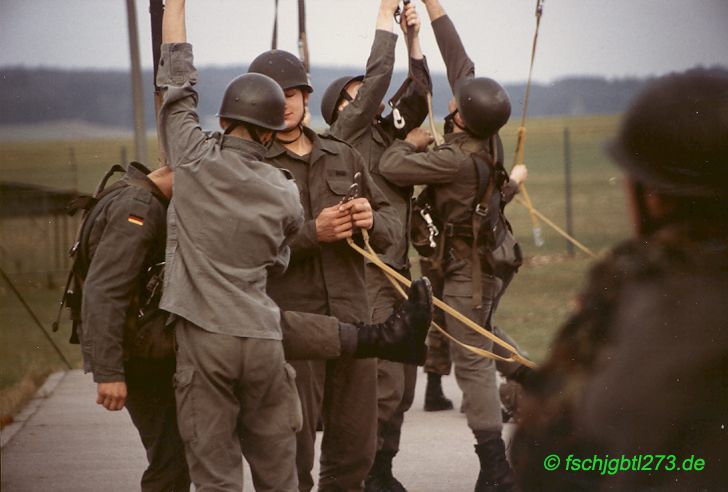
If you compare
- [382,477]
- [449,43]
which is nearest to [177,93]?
[449,43]

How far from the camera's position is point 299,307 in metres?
4.81

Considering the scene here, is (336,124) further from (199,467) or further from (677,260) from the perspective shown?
(677,260)

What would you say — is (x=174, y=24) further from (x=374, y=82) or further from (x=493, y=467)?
(x=493, y=467)

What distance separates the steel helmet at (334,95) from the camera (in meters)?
6.13

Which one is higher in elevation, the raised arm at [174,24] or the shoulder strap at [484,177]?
the raised arm at [174,24]

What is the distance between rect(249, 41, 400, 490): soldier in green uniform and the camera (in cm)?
484

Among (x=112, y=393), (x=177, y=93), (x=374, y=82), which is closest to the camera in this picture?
(x=112, y=393)

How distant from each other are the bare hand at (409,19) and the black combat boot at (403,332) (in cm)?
170

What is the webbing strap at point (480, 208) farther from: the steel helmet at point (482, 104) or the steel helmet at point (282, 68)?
the steel helmet at point (282, 68)

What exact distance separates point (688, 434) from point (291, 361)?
3.05m

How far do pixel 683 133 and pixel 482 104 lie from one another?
4129mm

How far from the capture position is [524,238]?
2252cm

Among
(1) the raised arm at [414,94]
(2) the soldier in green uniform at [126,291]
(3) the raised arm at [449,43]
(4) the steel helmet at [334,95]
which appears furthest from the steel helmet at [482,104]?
(2) the soldier in green uniform at [126,291]

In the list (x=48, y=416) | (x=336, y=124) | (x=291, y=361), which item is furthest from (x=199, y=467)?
(x=48, y=416)
